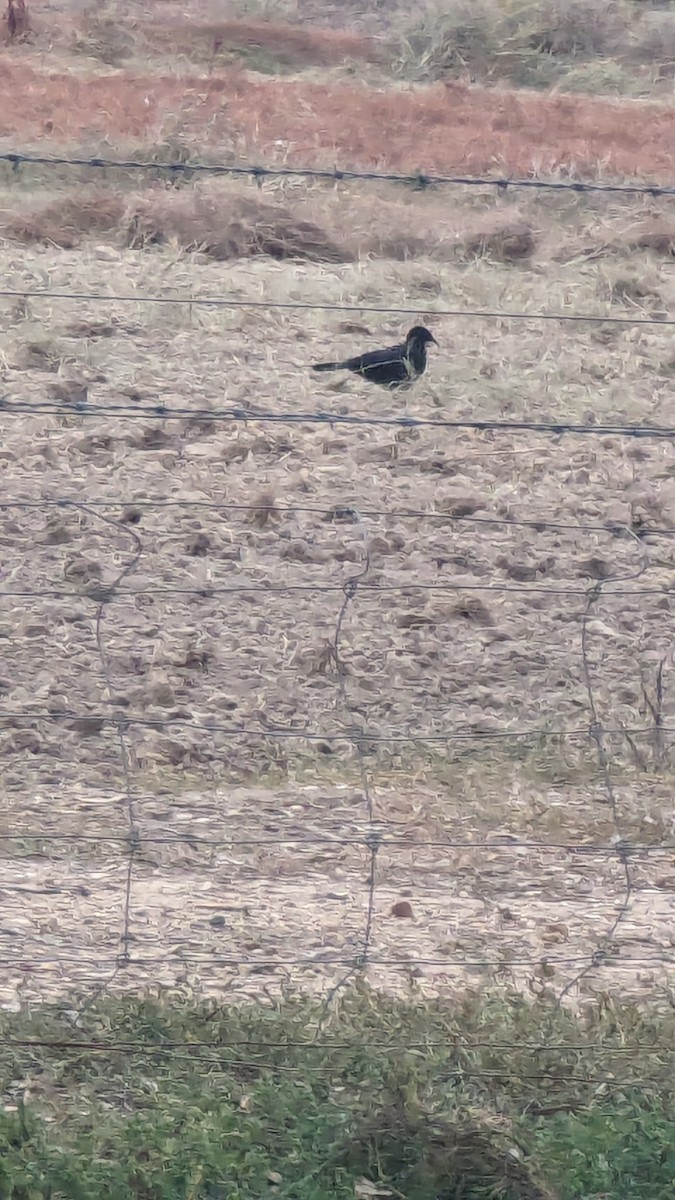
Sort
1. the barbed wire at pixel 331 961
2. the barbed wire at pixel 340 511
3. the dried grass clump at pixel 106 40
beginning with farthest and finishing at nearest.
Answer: the dried grass clump at pixel 106 40, the barbed wire at pixel 340 511, the barbed wire at pixel 331 961

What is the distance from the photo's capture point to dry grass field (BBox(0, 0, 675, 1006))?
5.38 metres

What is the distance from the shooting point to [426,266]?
916 centimetres

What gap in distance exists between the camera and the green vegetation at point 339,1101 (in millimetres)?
3652

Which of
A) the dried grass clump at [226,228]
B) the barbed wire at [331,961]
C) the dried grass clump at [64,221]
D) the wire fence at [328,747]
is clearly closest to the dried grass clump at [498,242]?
the dried grass clump at [226,228]

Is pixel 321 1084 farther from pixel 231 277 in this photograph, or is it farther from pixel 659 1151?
pixel 231 277

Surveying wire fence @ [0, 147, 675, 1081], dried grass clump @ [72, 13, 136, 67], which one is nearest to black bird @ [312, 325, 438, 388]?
wire fence @ [0, 147, 675, 1081]

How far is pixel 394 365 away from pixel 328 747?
111 inches

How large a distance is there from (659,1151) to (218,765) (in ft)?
9.80

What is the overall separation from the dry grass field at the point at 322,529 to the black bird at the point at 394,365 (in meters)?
0.11

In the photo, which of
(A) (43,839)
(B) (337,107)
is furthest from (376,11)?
(A) (43,839)

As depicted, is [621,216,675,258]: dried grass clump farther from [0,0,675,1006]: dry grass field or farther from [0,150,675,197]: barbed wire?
[0,150,675,197]: barbed wire

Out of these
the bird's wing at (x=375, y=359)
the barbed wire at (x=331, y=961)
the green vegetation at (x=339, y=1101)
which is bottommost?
the barbed wire at (x=331, y=961)

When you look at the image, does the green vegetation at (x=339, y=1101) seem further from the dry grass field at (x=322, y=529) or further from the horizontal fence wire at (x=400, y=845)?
the horizontal fence wire at (x=400, y=845)

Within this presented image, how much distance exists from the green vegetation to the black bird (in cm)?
460
